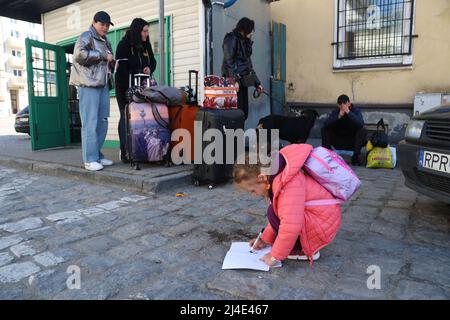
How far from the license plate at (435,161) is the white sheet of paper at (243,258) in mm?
1551

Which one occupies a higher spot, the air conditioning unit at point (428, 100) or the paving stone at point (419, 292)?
the air conditioning unit at point (428, 100)

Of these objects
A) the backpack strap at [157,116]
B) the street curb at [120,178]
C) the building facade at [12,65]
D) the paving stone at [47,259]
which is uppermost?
the building facade at [12,65]

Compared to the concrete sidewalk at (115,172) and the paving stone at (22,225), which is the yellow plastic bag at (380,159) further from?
the paving stone at (22,225)

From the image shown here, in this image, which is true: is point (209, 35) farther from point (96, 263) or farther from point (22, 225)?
point (96, 263)

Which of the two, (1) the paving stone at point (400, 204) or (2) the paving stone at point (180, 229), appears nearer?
(2) the paving stone at point (180, 229)

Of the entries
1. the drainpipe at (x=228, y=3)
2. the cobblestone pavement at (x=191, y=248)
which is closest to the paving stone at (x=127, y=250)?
the cobblestone pavement at (x=191, y=248)

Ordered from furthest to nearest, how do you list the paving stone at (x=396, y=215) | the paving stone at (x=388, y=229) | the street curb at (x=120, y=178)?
the street curb at (x=120, y=178)
the paving stone at (x=396, y=215)
the paving stone at (x=388, y=229)

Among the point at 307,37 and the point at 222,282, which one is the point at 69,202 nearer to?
the point at 222,282

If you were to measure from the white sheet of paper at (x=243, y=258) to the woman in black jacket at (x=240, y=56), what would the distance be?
3219mm

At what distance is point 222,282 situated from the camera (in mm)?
2143

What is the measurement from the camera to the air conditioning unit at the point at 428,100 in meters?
6.48

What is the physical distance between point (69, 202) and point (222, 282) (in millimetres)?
2497

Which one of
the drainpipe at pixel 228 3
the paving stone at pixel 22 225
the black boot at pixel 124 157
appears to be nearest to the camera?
the paving stone at pixel 22 225

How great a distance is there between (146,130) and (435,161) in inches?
127
